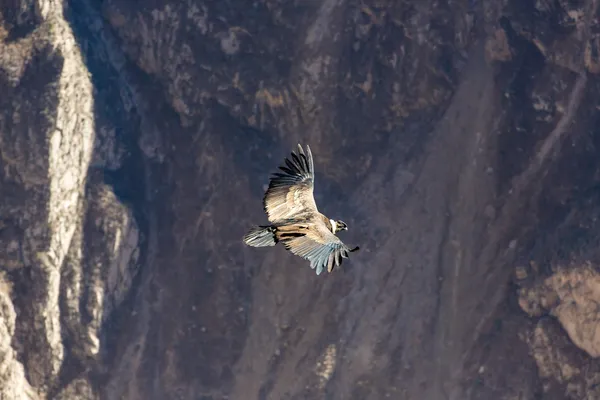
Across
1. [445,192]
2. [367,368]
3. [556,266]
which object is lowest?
[367,368]

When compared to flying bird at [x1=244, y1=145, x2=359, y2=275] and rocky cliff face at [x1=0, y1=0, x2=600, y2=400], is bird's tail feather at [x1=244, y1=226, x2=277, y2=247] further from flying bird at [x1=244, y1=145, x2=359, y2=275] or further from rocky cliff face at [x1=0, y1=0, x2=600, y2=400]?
rocky cliff face at [x1=0, y1=0, x2=600, y2=400]

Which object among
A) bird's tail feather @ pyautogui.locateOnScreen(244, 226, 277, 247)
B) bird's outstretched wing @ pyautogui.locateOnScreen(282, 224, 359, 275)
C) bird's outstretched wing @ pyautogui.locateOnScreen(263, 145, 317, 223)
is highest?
bird's outstretched wing @ pyautogui.locateOnScreen(263, 145, 317, 223)

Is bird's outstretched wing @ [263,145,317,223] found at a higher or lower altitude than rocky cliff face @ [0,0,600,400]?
lower

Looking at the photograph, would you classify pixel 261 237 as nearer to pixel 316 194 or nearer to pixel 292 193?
pixel 292 193

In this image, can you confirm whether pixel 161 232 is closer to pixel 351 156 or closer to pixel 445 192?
pixel 351 156

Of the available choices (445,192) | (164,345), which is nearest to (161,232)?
(164,345)

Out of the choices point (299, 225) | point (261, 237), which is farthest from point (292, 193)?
point (261, 237)

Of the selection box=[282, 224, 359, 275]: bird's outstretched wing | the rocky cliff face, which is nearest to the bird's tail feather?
box=[282, 224, 359, 275]: bird's outstretched wing

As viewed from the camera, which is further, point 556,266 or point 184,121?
point 184,121
